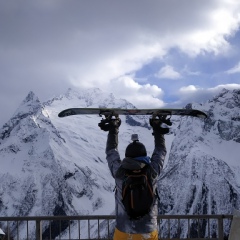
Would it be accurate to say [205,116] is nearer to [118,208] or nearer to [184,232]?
[118,208]

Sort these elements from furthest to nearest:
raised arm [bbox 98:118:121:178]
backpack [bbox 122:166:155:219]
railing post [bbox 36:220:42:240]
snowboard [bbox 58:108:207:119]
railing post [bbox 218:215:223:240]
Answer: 1. railing post [bbox 36:220:42:240]
2. railing post [bbox 218:215:223:240]
3. snowboard [bbox 58:108:207:119]
4. raised arm [bbox 98:118:121:178]
5. backpack [bbox 122:166:155:219]

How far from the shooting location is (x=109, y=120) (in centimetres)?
544

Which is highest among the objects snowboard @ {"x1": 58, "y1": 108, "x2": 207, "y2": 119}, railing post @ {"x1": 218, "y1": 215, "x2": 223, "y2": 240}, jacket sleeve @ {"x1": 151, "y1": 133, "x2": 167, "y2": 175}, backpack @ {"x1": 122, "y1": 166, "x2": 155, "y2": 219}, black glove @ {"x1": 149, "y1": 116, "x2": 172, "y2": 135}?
snowboard @ {"x1": 58, "y1": 108, "x2": 207, "y2": 119}

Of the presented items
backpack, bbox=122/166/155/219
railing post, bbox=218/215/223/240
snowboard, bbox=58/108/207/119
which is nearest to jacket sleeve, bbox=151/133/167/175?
backpack, bbox=122/166/155/219

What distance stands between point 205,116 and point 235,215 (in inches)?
57.0

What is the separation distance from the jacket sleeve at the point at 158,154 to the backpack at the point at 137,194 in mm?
226

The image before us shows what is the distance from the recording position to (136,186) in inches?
190

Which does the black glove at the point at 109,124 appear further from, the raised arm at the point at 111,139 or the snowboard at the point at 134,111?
the snowboard at the point at 134,111

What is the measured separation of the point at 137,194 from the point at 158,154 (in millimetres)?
630

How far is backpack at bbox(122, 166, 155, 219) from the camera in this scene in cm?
482

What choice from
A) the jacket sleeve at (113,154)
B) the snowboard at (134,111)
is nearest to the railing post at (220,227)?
the snowboard at (134,111)

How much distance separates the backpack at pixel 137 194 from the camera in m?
4.82

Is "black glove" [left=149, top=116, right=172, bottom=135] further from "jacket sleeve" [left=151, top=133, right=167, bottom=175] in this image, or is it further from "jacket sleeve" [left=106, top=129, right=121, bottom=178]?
Result: "jacket sleeve" [left=106, top=129, right=121, bottom=178]

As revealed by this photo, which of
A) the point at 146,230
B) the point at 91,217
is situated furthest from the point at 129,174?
the point at 91,217
